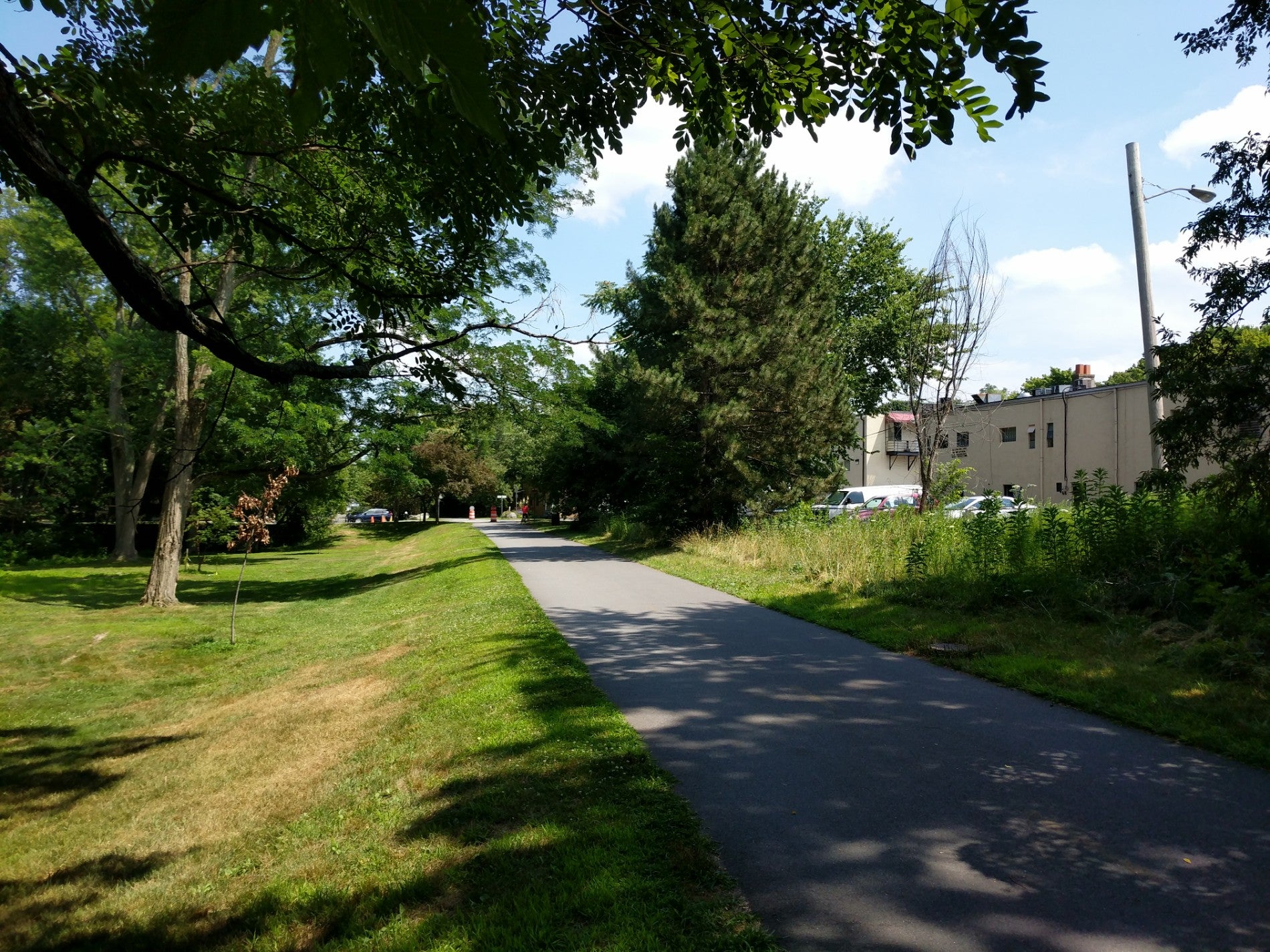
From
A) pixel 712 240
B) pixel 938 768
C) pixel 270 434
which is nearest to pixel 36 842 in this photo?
pixel 938 768

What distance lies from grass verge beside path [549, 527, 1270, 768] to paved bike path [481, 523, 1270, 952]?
0.27m

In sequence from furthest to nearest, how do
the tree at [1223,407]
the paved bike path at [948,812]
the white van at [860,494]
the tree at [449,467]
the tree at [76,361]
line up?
the tree at [449,467]
the white van at [860,494]
the tree at [76,361]
the tree at [1223,407]
the paved bike path at [948,812]

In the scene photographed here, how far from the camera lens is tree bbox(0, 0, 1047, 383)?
11.6 feet

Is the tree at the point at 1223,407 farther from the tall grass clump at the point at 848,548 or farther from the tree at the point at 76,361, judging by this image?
the tree at the point at 76,361

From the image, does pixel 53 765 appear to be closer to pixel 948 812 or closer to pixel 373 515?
pixel 948 812

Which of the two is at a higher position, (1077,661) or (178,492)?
(178,492)

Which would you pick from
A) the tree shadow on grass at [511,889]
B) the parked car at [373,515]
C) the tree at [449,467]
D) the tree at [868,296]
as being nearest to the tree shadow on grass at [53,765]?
the tree shadow on grass at [511,889]

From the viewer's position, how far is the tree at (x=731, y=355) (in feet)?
73.0

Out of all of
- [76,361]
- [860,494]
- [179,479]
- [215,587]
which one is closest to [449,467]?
[76,361]

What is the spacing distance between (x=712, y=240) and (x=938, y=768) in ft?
66.2

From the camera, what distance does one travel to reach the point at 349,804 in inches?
209

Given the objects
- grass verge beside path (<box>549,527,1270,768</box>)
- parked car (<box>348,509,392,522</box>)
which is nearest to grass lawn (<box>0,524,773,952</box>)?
grass verge beside path (<box>549,527,1270,768</box>)

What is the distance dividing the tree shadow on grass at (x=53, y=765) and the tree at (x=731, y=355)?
1542 cm

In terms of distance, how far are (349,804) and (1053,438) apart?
40406mm
